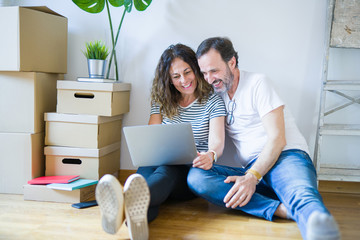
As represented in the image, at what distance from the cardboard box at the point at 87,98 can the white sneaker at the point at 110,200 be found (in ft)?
2.53

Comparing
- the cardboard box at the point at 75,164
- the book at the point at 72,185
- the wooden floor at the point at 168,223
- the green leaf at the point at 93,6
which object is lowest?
the wooden floor at the point at 168,223

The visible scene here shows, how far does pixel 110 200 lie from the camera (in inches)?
47.9

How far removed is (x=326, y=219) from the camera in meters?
1.01

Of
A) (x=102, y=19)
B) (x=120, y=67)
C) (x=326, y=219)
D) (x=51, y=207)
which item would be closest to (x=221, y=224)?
(x=326, y=219)

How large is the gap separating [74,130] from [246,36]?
1170mm

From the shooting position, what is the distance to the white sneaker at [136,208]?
1240mm

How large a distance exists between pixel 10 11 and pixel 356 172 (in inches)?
82.4

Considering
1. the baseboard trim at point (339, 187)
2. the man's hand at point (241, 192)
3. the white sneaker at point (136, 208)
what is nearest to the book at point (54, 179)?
the white sneaker at point (136, 208)

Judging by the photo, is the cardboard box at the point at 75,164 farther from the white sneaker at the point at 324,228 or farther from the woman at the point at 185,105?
the white sneaker at the point at 324,228

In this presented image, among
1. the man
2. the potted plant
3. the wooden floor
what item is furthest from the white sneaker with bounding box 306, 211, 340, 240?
the potted plant

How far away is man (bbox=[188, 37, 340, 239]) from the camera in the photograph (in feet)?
4.73

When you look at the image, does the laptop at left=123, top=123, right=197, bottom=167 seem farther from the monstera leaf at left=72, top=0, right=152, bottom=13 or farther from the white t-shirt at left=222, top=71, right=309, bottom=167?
the monstera leaf at left=72, top=0, right=152, bottom=13

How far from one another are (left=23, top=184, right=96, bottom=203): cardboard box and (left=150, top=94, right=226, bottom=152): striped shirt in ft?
2.04

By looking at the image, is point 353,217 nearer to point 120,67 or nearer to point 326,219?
point 326,219
